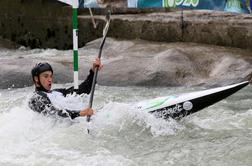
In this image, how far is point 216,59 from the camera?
27.5 ft

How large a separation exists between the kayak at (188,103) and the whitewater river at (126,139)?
0.09 m

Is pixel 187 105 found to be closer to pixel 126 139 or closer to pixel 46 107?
pixel 126 139

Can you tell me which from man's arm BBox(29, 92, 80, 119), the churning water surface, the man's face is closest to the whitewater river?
the churning water surface

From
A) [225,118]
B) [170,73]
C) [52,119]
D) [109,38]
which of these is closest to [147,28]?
[109,38]

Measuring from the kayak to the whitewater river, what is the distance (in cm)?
9

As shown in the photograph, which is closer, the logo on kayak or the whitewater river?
the whitewater river

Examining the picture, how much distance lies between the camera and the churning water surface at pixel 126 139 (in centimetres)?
469

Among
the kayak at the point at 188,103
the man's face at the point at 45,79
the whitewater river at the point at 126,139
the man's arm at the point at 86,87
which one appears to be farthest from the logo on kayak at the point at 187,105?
the man's face at the point at 45,79

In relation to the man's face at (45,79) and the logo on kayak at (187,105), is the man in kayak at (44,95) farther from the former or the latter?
the logo on kayak at (187,105)

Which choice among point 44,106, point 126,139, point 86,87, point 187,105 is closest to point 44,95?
point 44,106

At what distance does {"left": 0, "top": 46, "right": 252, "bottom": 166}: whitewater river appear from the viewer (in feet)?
15.4

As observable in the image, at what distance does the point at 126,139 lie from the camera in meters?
5.39

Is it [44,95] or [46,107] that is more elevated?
[44,95]

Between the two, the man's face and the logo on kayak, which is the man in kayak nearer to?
the man's face
